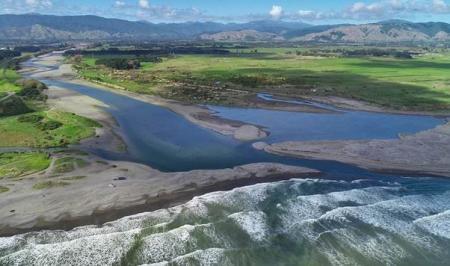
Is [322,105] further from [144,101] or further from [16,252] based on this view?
[16,252]

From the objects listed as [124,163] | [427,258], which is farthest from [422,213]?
[124,163]

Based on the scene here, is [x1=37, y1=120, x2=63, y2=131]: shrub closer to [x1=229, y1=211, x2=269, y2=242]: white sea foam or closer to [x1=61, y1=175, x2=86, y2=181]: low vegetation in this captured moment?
[x1=61, y1=175, x2=86, y2=181]: low vegetation

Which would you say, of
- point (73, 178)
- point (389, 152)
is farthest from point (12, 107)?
point (389, 152)

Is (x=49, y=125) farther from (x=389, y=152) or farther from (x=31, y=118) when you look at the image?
(x=389, y=152)

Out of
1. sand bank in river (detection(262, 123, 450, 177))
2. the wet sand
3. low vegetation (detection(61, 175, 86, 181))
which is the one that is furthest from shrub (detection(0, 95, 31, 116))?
sand bank in river (detection(262, 123, 450, 177))

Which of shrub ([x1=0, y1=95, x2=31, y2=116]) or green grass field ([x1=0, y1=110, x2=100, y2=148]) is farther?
shrub ([x1=0, y1=95, x2=31, y2=116])

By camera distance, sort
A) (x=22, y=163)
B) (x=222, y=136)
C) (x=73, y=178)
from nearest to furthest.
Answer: (x=73, y=178), (x=22, y=163), (x=222, y=136)

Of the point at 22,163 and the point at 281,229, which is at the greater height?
the point at 281,229
